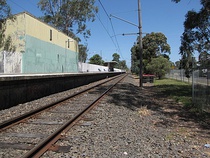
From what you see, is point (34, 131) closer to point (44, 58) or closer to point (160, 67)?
point (44, 58)

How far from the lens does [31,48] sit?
90.2 feet

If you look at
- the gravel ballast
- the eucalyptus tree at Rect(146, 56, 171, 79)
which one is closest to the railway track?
the gravel ballast

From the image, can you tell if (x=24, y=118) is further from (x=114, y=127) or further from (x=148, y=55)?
(x=148, y=55)

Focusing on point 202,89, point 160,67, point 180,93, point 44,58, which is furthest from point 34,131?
point 160,67

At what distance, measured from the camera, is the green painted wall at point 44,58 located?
26.6 m

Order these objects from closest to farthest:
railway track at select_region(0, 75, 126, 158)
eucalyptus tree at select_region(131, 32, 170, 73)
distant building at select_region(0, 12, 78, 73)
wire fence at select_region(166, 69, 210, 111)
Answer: railway track at select_region(0, 75, 126, 158) < wire fence at select_region(166, 69, 210, 111) < distant building at select_region(0, 12, 78, 73) < eucalyptus tree at select_region(131, 32, 170, 73)

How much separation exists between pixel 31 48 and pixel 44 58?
3.48 metres

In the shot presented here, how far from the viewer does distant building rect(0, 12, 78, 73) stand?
23384 millimetres

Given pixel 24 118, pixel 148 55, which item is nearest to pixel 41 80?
pixel 24 118

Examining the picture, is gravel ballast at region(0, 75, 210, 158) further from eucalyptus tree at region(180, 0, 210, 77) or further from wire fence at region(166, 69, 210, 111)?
eucalyptus tree at region(180, 0, 210, 77)

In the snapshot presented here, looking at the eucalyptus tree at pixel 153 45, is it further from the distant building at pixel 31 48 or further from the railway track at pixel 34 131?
the railway track at pixel 34 131

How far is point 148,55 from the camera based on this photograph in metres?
57.2

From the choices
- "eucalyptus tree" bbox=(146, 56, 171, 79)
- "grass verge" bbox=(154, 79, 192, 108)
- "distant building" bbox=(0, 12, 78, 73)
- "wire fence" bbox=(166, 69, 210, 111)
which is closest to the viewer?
"wire fence" bbox=(166, 69, 210, 111)

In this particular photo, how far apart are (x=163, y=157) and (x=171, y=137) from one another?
1.49 m
